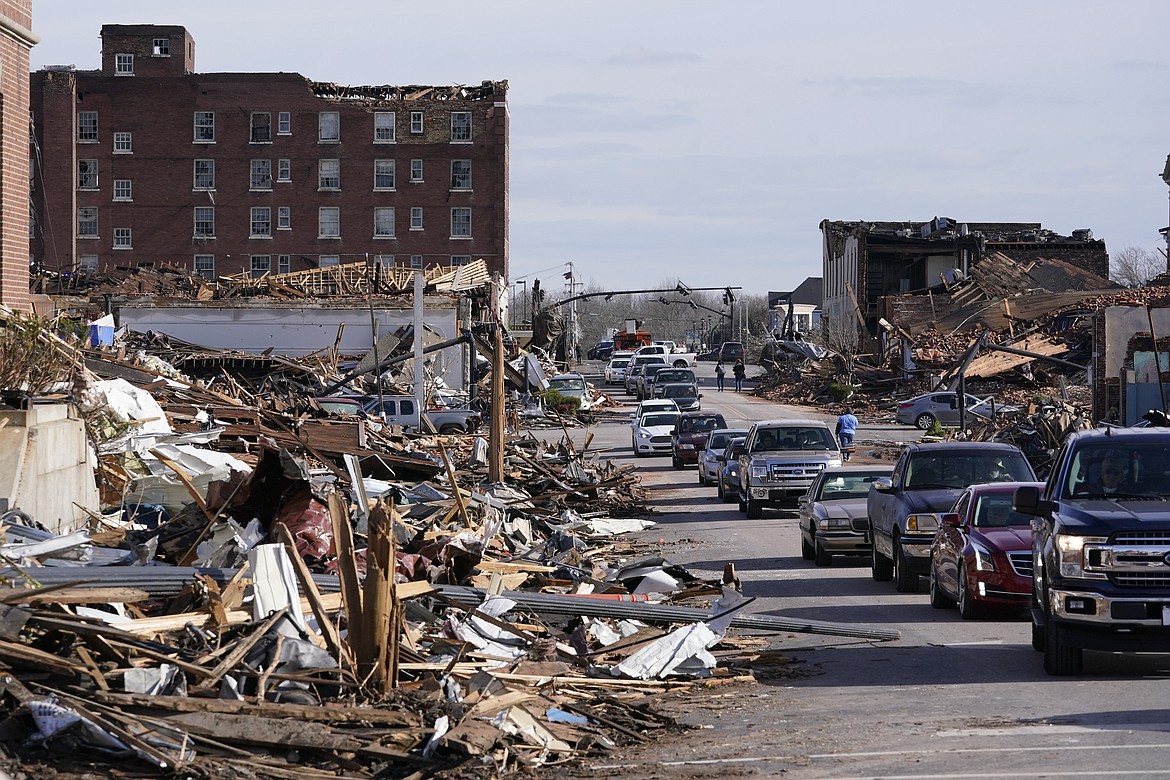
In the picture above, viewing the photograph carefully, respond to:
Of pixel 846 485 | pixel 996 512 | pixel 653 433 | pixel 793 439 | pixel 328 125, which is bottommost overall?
pixel 653 433

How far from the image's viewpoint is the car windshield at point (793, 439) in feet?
97.2

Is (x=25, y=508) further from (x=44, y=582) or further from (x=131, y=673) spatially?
(x=131, y=673)

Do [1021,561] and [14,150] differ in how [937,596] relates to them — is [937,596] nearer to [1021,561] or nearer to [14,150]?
[1021,561]

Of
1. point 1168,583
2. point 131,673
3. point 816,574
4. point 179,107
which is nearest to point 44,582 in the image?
point 131,673

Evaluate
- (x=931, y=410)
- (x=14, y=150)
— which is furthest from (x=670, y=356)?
(x=14, y=150)

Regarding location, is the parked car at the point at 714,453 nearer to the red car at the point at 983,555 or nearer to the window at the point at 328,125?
the red car at the point at 983,555

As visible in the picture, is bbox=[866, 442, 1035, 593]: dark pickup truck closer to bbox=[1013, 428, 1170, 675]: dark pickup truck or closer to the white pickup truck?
bbox=[1013, 428, 1170, 675]: dark pickup truck

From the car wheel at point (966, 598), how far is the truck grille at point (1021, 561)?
491mm

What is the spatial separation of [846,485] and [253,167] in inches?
3214

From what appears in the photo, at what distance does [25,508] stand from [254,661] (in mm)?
6576

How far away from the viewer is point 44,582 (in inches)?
404

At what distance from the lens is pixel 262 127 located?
97250 mm

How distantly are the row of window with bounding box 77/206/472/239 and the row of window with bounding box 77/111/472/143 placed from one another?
4512mm

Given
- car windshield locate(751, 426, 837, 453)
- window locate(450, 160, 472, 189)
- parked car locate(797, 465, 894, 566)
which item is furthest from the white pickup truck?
parked car locate(797, 465, 894, 566)
